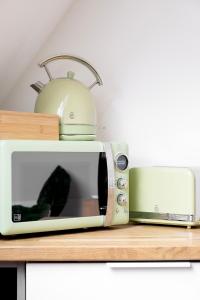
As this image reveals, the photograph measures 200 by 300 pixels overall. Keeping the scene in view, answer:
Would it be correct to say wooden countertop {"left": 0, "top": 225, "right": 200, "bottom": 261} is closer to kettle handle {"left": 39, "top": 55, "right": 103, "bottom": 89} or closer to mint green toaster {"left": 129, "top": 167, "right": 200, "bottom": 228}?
mint green toaster {"left": 129, "top": 167, "right": 200, "bottom": 228}

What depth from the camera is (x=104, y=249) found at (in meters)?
1.33

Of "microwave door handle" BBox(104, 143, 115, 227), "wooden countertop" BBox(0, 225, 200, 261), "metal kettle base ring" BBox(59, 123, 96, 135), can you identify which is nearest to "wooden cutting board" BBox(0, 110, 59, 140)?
"metal kettle base ring" BBox(59, 123, 96, 135)

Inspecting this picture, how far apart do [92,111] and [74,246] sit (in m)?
0.55

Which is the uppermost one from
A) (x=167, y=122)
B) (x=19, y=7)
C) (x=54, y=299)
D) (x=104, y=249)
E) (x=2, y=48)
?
(x=19, y=7)

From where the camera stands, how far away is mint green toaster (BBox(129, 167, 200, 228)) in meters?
1.67

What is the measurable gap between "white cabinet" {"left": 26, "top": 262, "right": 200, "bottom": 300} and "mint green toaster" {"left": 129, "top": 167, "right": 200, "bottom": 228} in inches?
13.3

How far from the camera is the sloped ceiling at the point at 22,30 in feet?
5.69

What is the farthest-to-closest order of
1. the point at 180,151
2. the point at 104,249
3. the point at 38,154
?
the point at 180,151, the point at 38,154, the point at 104,249

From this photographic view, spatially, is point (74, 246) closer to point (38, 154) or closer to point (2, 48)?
point (38, 154)

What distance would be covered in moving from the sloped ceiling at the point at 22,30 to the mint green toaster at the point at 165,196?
62 centimetres

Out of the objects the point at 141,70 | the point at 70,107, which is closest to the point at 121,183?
the point at 70,107

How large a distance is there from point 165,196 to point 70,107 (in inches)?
16.7

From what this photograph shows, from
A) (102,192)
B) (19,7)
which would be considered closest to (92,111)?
(102,192)

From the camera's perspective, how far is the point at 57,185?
1541 millimetres
